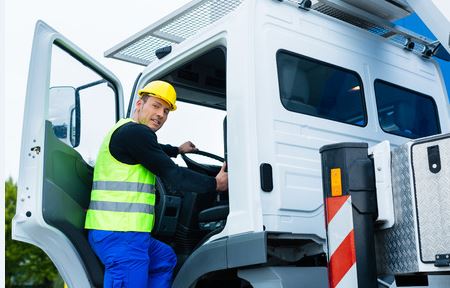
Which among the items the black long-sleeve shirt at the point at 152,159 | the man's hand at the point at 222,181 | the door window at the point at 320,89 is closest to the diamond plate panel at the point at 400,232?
the door window at the point at 320,89

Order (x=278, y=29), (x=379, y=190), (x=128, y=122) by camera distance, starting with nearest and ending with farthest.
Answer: (x=379, y=190), (x=278, y=29), (x=128, y=122)

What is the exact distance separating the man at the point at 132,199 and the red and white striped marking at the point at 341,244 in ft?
3.03

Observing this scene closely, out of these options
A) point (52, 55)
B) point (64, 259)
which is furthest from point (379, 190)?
point (52, 55)

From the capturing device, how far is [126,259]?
10.6 ft

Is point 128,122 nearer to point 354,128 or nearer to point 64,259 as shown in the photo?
point 64,259

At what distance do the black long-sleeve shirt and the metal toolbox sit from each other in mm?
1192

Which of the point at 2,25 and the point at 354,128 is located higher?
the point at 2,25

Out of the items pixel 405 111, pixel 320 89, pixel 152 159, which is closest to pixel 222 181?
pixel 152 159

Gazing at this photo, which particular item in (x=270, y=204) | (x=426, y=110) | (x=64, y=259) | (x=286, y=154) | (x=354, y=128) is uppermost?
(x=426, y=110)

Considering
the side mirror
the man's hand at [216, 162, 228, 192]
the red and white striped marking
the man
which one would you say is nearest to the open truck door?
the side mirror

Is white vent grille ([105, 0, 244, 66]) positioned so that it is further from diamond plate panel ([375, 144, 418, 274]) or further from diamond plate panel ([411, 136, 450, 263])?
diamond plate panel ([411, 136, 450, 263])

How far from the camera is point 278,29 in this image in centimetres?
323

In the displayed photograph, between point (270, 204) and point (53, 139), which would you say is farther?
point (53, 139)

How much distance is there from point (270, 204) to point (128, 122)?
1041mm
